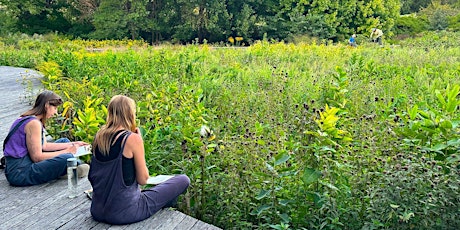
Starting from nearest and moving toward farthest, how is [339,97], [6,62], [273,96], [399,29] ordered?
1. [339,97]
2. [273,96]
3. [6,62]
4. [399,29]

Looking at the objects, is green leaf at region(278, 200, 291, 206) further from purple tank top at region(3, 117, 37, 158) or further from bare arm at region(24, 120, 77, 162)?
purple tank top at region(3, 117, 37, 158)

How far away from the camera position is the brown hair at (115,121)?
132 inches

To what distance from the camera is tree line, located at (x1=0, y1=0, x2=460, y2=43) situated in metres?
28.9

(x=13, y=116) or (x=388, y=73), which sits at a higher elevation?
(x=388, y=73)

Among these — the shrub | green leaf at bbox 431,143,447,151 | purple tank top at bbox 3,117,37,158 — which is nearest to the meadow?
green leaf at bbox 431,143,447,151

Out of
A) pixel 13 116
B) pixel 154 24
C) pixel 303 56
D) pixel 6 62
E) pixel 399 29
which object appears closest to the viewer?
pixel 13 116

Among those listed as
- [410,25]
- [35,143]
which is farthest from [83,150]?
[410,25]

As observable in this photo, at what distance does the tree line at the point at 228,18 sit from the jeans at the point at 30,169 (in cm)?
2413

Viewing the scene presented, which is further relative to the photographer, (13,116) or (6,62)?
(6,62)

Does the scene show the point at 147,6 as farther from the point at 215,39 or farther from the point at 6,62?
the point at 6,62

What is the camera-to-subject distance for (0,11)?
34.8m

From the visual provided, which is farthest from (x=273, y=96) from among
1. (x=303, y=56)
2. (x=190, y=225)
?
(x=303, y=56)

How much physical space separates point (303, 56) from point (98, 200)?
9340 millimetres

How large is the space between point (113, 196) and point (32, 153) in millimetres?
1480
